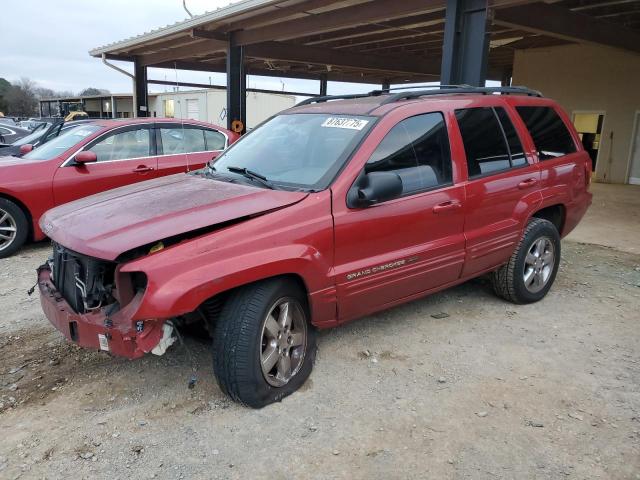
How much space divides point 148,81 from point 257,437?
17.2m

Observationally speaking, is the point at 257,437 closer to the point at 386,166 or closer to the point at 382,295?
the point at 382,295

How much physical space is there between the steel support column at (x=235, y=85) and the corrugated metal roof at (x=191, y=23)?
1026 millimetres

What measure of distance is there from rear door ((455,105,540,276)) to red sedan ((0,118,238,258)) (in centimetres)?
450

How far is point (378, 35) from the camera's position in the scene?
12492mm

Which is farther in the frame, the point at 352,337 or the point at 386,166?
the point at 352,337

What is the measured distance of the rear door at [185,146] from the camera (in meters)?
7.38

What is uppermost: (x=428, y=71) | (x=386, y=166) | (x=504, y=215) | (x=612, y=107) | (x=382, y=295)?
(x=428, y=71)

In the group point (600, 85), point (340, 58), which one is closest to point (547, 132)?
point (340, 58)

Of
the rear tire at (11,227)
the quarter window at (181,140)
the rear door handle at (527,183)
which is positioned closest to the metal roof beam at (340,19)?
the quarter window at (181,140)

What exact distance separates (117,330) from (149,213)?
2.35 ft

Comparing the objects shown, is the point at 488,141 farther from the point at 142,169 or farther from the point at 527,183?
the point at 142,169

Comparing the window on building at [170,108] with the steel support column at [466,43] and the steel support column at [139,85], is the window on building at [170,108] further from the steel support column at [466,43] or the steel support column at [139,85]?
the steel support column at [466,43]

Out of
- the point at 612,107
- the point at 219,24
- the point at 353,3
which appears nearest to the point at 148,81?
the point at 219,24

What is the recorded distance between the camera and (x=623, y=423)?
3.04m
